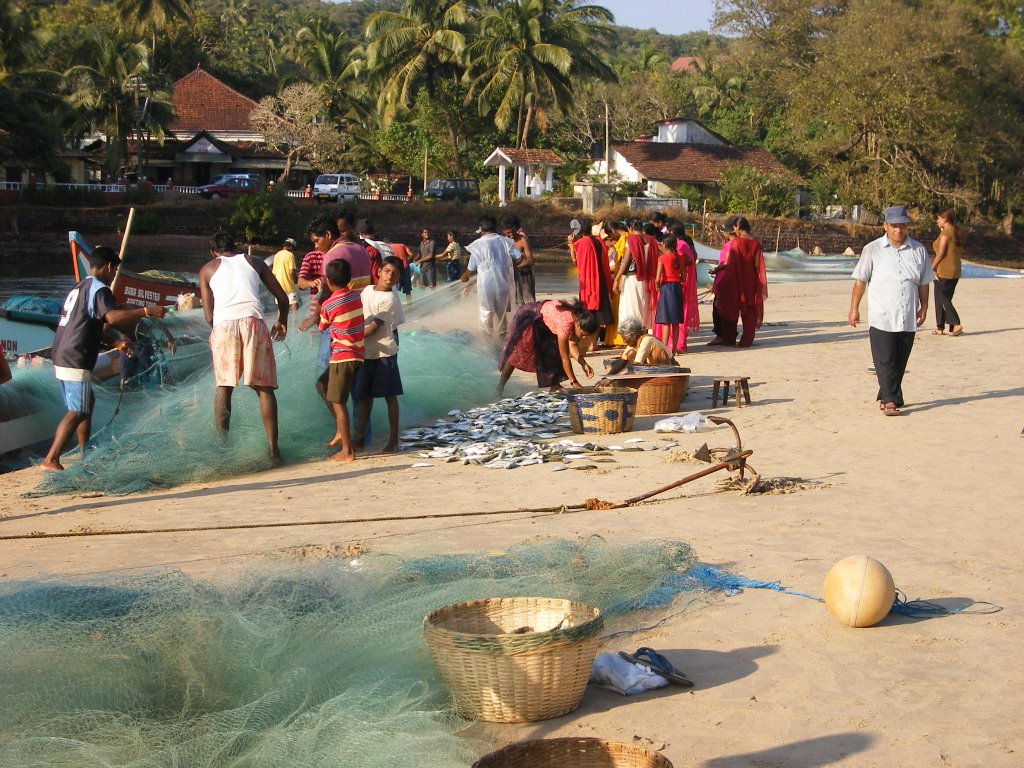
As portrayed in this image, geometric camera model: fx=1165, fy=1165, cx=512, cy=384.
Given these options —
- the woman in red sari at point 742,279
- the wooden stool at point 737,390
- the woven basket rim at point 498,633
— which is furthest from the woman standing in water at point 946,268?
the woven basket rim at point 498,633

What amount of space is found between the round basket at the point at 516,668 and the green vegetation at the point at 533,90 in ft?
138

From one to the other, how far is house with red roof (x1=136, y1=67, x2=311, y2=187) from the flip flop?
177 ft

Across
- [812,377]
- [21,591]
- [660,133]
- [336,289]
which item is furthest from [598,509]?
[660,133]

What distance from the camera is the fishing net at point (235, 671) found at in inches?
138

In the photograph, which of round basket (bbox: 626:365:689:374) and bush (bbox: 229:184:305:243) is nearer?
round basket (bbox: 626:365:689:374)

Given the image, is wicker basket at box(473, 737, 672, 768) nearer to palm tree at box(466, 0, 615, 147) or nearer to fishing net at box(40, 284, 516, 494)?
fishing net at box(40, 284, 516, 494)

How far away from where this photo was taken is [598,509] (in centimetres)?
→ 714

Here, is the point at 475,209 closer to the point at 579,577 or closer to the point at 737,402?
the point at 737,402

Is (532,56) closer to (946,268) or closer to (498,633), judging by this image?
(946,268)

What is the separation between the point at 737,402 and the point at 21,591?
7448 millimetres

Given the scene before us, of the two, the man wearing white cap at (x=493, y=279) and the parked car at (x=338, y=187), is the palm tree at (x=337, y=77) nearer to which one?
the parked car at (x=338, y=187)

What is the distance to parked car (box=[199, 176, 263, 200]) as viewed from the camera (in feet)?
157

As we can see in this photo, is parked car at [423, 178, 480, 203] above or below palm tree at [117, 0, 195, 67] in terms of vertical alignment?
below

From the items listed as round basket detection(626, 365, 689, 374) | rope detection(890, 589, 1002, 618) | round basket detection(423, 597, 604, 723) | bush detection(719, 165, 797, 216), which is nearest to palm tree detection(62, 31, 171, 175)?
bush detection(719, 165, 797, 216)
